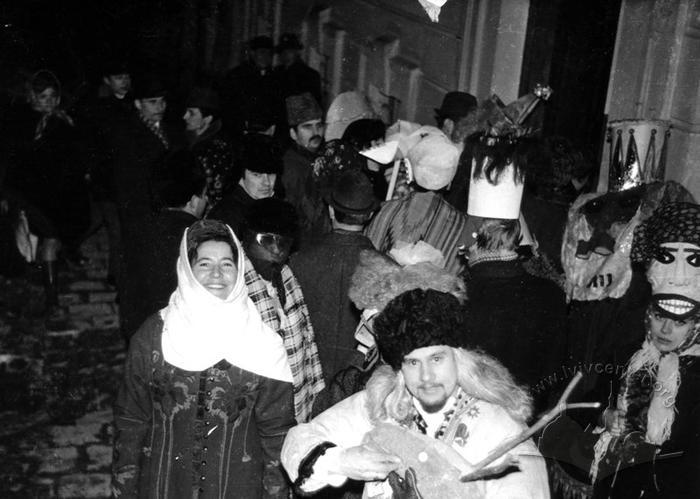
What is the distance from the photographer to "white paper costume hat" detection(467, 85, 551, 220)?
5.03 m

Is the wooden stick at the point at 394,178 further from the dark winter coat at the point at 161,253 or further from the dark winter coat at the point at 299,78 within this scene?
the dark winter coat at the point at 299,78

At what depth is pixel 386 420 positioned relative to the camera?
10.3 ft

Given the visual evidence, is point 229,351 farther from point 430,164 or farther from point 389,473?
point 430,164

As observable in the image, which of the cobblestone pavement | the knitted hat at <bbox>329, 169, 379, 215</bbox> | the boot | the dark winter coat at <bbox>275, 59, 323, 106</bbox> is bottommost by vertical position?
the cobblestone pavement

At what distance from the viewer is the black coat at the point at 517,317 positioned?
13.8 ft

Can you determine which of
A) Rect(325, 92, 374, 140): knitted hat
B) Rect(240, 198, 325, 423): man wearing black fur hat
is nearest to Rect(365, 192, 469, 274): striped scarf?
Rect(240, 198, 325, 423): man wearing black fur hat

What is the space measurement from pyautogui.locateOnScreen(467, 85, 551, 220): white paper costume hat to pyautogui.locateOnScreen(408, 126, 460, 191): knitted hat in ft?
0.62

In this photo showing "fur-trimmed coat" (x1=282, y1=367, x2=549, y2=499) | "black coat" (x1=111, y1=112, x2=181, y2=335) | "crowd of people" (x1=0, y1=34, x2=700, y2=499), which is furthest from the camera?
"black coat" (x1=111, y1=112, x2=181, y2=335)

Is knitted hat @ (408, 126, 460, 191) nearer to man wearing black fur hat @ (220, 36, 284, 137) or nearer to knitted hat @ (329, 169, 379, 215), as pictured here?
knitted hat @ (329, 169, 379, 215)

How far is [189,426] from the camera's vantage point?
3797 mm

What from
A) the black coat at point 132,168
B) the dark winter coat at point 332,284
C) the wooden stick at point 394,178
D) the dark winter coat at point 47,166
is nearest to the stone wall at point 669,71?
the wooden stick at point 394,178

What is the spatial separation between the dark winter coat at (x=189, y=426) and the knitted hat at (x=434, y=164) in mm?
1981

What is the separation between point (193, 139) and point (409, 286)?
436 centimetres

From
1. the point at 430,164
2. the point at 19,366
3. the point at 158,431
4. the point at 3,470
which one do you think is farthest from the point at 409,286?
the point at 19,366
